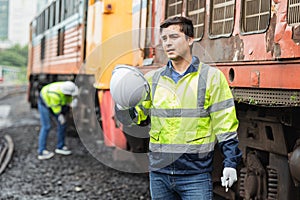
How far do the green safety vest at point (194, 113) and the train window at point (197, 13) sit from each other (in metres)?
1.86

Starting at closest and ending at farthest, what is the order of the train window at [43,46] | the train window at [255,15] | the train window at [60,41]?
the train window at [255,15], the train window at [60,41], the train window at [43,46]

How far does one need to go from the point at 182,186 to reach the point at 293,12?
1346 millimetres

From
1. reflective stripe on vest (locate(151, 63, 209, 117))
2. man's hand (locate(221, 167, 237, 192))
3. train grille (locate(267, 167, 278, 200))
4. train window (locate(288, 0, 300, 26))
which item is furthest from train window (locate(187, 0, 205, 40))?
man's hand (locate(221, 167, 237, 192))

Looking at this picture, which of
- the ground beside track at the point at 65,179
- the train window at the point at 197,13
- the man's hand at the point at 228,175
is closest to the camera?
the man's hand at the point at 228,175

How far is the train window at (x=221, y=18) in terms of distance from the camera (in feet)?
15.7

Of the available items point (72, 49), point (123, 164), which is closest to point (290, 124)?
point (123, 164)

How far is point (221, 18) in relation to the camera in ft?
16.3

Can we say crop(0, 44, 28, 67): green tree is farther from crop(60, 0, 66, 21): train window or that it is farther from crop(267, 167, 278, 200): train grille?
crop(267, 167, 278, 200): train grille

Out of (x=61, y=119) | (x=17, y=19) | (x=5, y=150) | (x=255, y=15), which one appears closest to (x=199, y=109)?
(x=255, y=15)

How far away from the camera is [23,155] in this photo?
414 inches

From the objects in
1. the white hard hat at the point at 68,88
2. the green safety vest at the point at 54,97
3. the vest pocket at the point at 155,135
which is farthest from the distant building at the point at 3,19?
the vest pocket at the point at 155,135

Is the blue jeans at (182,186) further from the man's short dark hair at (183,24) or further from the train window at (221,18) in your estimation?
the train window at (221,18)

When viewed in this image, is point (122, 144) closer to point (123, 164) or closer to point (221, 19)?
point (123, 164)

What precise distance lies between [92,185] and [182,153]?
14.9ft
